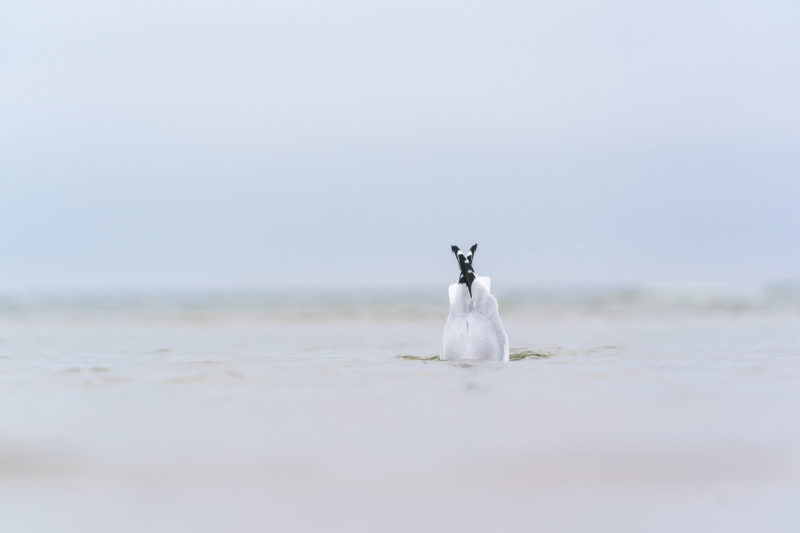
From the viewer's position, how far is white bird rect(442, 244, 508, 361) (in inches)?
400

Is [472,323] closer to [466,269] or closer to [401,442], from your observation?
[466,269]

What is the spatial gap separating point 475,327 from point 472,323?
82mm

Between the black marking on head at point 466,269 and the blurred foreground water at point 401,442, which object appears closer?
the blurred foreground water at point 401,442

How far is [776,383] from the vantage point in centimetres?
804

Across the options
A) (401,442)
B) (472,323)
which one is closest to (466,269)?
(472,323)

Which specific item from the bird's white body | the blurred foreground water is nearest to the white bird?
the bird's white body

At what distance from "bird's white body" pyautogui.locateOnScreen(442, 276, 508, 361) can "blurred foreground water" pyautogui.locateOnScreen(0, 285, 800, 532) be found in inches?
17.6

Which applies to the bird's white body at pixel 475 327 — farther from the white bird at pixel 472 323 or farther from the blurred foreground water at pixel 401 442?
the blurred foreground water at pixel 401 442

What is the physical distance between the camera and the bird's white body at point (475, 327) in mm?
10164

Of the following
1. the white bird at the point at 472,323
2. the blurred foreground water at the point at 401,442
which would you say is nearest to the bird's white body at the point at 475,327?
the white bird at the point at 472,323

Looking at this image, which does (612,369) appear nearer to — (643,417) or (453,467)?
(643,417)

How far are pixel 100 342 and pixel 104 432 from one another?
29.3 feet

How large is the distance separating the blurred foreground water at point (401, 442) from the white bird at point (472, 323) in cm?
46

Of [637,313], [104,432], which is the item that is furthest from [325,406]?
[637,313]
